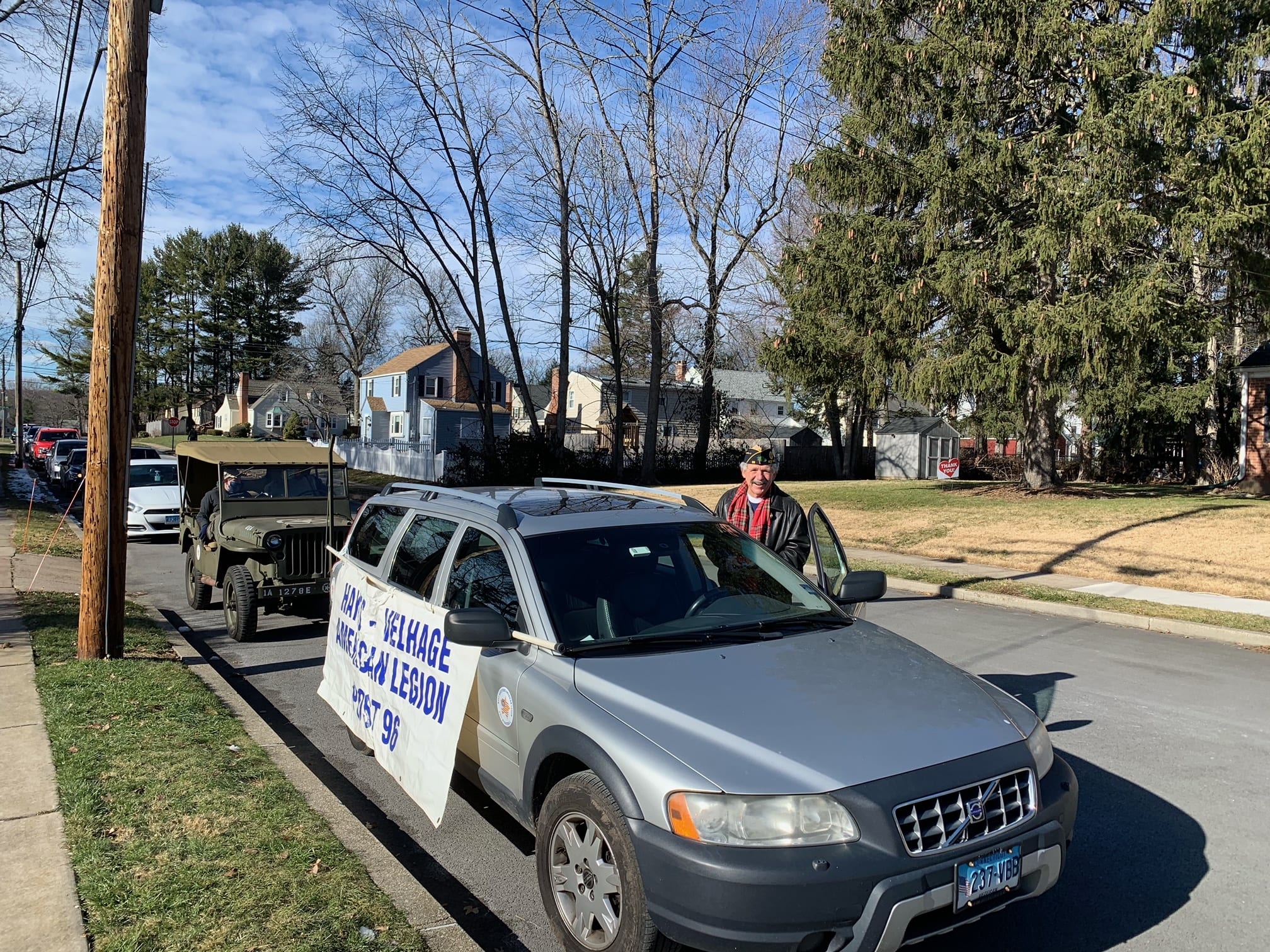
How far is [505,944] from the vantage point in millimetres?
3596

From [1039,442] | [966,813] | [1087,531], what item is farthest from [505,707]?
[1039,442]

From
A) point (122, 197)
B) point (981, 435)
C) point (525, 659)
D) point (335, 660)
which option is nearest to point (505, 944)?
point (525, 659)

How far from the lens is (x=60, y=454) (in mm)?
31234

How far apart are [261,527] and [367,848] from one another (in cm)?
596

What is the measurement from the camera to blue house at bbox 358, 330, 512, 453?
187ft

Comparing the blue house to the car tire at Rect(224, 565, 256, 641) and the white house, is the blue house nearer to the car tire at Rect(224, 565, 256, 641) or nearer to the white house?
the white house

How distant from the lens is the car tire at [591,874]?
301 centimetres

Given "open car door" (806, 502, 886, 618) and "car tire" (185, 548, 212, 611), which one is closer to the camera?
"open car door" (806, 502, 886, 618)

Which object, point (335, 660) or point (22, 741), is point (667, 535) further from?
point (22, 741)

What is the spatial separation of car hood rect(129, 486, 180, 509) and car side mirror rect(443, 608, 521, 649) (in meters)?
16.2

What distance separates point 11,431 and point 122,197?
123801mm

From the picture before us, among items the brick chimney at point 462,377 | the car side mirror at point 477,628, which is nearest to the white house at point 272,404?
the brick chimney at point 462,377

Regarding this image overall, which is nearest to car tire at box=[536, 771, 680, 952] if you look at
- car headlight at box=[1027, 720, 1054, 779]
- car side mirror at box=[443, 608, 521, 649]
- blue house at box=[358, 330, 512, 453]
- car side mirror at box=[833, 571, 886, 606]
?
car side mirror at box=[443, 608, 521, 649]

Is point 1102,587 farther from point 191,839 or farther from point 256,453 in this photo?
point 191,839
